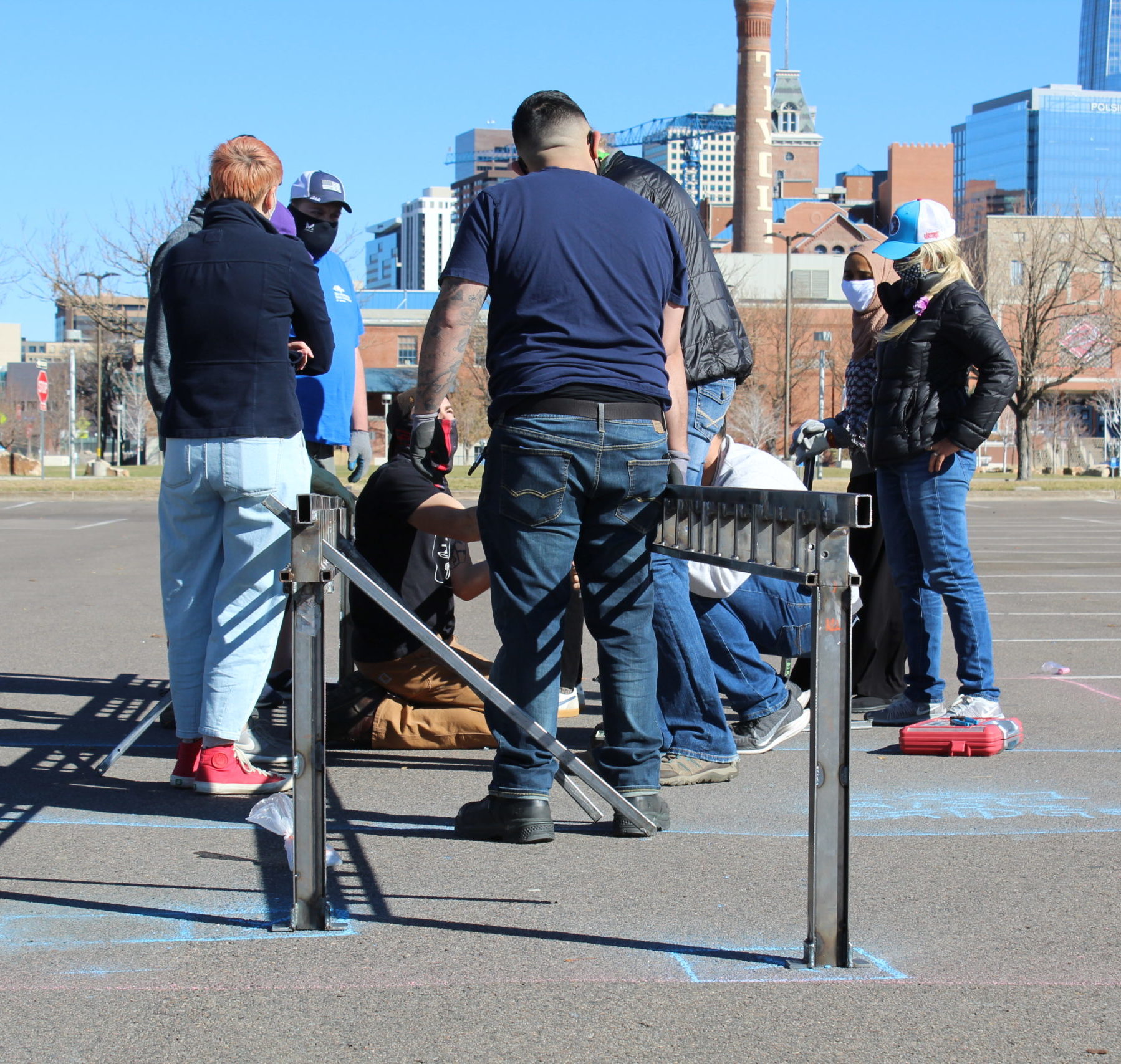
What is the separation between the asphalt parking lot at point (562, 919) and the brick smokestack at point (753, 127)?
88.2 meters

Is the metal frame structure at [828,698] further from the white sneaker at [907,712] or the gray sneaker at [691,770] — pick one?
the white sneaker at [907,712]

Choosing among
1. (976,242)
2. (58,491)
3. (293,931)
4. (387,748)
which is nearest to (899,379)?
(387,748)

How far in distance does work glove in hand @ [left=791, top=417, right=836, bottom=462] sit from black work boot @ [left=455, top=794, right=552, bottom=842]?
3.04 meters

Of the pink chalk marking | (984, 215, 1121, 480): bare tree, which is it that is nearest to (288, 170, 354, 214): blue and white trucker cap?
the pink chalk marking

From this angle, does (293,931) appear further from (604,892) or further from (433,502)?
(433,502)

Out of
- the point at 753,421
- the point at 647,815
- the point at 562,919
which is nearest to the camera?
the point at 562,919

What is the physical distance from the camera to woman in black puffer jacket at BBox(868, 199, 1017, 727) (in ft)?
17.9

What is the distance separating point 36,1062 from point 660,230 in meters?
2.79

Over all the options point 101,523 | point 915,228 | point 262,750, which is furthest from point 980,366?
point 101,523

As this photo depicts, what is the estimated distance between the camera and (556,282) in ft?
12.7

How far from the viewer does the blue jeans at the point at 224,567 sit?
445 cm

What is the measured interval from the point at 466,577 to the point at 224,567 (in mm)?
1274

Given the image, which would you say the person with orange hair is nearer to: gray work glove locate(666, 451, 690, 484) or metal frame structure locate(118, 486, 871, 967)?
metal frame structure locate(118, 486, 871, 967)

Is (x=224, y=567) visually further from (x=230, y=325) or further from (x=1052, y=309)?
(x=1052, y=309)
